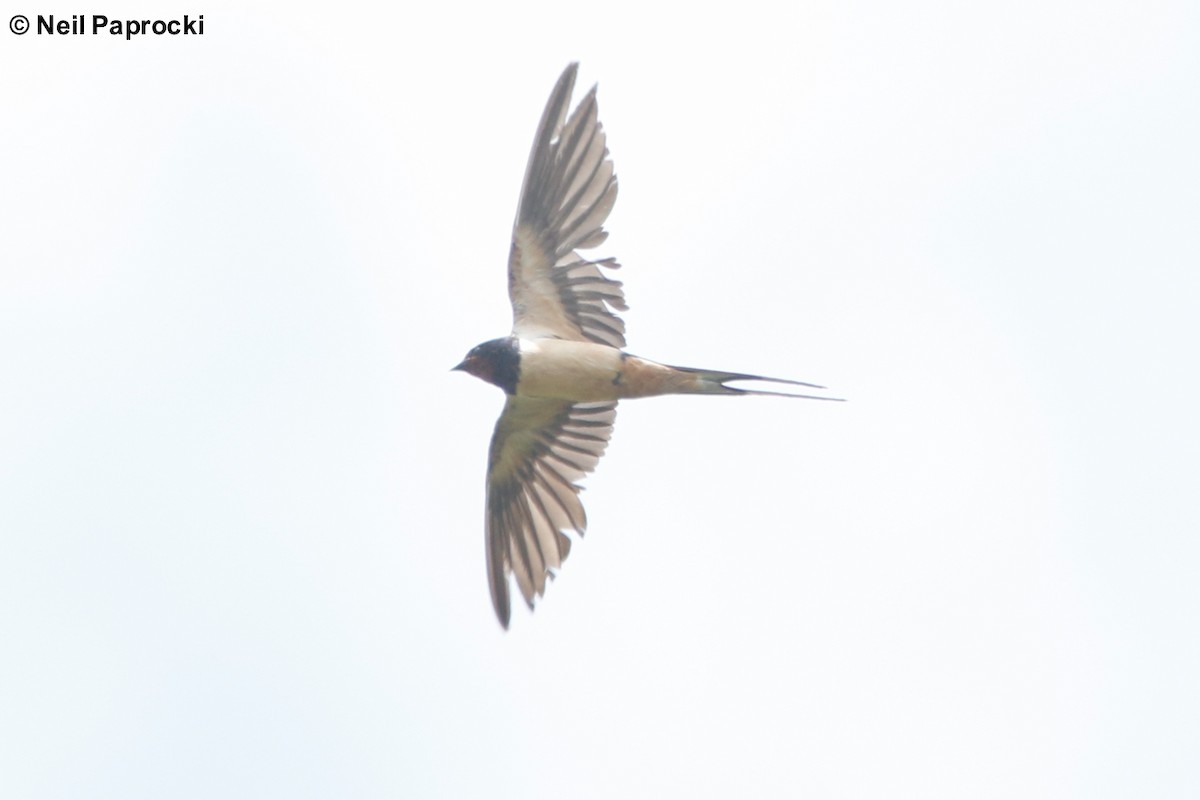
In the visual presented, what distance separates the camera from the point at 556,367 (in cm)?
691

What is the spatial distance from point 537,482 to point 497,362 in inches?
22.0

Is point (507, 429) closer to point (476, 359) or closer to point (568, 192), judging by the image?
point (476, 359)

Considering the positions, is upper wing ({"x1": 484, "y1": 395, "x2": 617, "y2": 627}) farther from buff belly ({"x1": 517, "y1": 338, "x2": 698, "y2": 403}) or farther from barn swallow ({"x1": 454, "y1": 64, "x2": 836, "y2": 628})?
buff belly ({"x1": 517, "y1": 338, "x2": 698, "y2": 403})

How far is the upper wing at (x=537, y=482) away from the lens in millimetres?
7219

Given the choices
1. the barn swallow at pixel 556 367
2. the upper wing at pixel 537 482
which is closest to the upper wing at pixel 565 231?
the barn swallow at pixel 556 367

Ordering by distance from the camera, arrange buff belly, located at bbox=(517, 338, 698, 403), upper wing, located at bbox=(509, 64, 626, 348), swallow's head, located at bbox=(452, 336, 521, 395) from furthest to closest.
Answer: swallow's head, located at bbox=(452, 336, 521, 395) < buff belly, located at bbox=(517, 338, 698, 403) < upper wing, located at bbox=(509, 64, 626, 348)

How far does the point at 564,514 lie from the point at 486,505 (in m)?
0.31

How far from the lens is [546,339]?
698 cm

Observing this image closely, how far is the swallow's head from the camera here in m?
6.98

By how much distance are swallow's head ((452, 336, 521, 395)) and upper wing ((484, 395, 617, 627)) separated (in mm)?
156

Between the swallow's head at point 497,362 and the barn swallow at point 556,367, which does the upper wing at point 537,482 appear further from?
the swallow's head at point 497,362

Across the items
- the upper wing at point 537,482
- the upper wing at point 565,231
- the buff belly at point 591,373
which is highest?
the upper wing at point 565,231

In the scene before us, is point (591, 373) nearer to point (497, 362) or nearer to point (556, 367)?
point (556, 367)

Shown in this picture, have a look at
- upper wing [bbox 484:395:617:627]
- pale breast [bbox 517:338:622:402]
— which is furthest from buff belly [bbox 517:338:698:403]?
upper wing [bbox 484:395:617:627]
